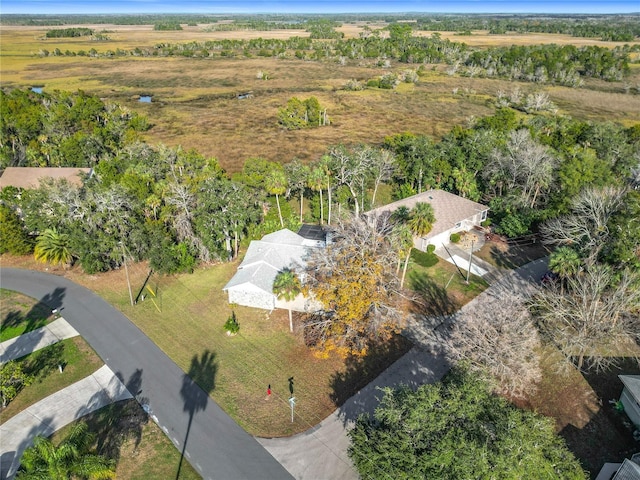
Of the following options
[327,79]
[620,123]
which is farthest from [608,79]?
[327,79]

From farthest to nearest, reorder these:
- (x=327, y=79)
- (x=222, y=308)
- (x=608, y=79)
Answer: (x=327, y=79) < (x=608, y=79) < (x=222, y=308)

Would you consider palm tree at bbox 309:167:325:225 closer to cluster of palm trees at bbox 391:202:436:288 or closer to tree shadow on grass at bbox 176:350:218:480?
cluster of palm trees at bbox 391:202:436:288

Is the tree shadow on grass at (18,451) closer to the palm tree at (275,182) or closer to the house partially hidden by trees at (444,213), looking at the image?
the palm tree at (275,182)

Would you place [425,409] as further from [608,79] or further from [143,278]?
[608,79]

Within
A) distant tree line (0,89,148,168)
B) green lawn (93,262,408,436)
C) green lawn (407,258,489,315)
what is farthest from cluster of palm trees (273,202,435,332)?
distant tree line (0,89,148,168)

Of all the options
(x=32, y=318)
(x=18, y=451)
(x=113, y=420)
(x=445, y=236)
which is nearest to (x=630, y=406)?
(x=445, y=236)
